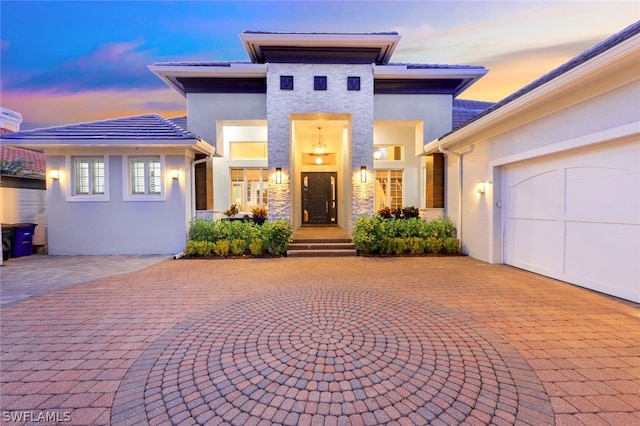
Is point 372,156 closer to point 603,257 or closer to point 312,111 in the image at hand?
point 312,111

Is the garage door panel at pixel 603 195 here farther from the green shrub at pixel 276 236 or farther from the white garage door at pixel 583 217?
the green shrub at pixel 276 236

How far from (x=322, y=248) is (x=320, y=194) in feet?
16.5

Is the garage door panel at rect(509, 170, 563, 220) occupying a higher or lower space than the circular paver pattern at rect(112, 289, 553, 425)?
higher

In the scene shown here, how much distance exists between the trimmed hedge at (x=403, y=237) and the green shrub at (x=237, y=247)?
10.7 feet

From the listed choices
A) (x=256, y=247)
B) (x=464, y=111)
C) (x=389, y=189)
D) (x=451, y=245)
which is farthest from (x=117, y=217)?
(x=464, y=111)

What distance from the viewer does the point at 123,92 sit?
63.0 feet

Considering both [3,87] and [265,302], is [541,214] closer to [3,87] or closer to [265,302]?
[265,302]

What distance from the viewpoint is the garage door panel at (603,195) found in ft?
13.0

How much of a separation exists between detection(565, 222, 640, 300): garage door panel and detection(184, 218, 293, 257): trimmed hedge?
20.4ft

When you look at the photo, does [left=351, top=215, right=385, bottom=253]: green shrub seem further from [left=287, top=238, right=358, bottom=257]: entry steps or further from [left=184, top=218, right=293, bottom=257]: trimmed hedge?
[left=184, top=218, right=293, bottom=257]: trimmed hedge

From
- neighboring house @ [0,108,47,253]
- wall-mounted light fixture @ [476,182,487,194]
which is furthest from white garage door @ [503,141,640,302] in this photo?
neighboring house @ [0,108,47,253]

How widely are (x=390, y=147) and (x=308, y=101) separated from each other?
544 centimetres

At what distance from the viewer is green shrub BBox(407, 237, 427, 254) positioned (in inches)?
311

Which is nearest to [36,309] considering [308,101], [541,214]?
[308,101]
